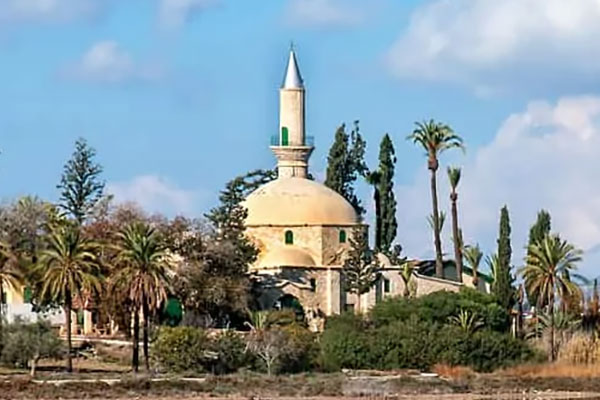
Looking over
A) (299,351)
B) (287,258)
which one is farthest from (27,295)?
(299,351)

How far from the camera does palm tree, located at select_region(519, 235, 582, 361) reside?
229 ft

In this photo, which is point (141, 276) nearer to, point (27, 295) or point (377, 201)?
point (27, 295)

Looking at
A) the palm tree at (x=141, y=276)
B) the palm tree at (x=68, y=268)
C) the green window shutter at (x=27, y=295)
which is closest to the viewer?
the palm tree at (x=68, y=268)

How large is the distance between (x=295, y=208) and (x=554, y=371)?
742 inches

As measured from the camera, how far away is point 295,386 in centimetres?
6078

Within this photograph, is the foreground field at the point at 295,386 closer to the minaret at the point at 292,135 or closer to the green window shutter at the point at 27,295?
the green window shutter at the point at 27,295

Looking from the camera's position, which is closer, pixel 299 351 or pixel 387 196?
pixel 299 351

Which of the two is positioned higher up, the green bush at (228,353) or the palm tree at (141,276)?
the palm tree at (141,276)

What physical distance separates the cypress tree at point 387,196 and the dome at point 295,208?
2941mm

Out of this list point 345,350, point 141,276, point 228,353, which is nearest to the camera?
point 141,276

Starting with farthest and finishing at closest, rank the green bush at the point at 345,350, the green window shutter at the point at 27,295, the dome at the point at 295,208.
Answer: the dome at the point at 295,208
the green window shutter at the point at 27,295
the green bush at the point at 345,350

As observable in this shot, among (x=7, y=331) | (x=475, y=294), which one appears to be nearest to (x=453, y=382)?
(x=475, y=294)

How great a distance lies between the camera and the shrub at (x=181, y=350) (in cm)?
6531

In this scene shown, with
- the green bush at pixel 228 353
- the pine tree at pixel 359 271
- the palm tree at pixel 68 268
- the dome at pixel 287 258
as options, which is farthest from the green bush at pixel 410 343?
the palm tree at pixel 68 268
